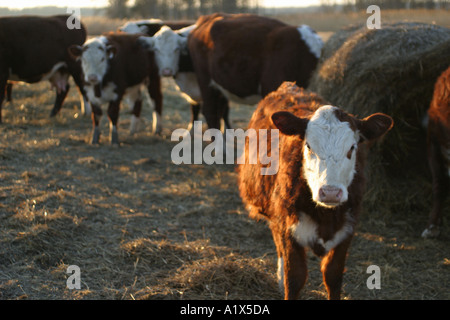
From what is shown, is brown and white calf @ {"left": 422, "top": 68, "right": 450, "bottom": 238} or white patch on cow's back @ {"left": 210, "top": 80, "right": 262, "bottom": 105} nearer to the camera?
brown and white calf @ {"left": 422, "top": 68, "right": 450, "bottom": 238}

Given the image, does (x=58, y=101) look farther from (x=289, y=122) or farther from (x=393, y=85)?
(x=289, y=122)

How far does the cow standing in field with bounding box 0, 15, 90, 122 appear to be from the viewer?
8.90 meters

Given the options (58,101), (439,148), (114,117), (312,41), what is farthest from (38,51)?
(439,148)

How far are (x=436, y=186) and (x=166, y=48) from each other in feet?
17.1

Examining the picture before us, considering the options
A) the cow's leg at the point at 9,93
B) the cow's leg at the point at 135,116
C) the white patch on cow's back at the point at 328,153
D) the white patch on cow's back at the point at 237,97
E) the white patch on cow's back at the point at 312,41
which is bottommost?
the cow's leg at the point at 135,116

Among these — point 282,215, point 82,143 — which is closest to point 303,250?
point 282,215

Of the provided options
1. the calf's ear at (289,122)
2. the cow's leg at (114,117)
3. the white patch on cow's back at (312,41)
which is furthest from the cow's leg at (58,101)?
the calf's ear at (289,122)

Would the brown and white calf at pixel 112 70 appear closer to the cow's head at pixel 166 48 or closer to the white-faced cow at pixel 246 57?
the cow's head at pixel 166 48

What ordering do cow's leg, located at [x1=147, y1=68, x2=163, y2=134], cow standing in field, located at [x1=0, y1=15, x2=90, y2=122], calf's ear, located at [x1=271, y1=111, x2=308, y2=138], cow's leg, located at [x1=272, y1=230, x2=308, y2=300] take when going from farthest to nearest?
cow's leg, located at [x1=147, y1=68, x2=163, y2=134], cow standing in field, located at [x1=0, y1=15, x2=90, y2=122], cow's leg, located at [x1=272, y1=230, x2=308, y2=300], calf's ear, located at [x1=271, y1=111, x2=308, y2=138]

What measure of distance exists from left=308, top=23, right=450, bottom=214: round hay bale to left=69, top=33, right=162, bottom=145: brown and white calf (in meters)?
3.50

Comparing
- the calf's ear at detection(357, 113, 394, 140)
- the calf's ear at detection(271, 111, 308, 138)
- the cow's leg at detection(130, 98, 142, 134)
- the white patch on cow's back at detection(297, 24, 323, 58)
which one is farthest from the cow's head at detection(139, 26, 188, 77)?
the calf's ear at detection(357, 113, 394, 140)

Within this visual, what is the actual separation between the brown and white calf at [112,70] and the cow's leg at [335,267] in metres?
5.37

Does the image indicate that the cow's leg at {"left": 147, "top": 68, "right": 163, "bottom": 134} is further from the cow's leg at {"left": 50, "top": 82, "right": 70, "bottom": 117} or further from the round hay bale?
the round hay bale

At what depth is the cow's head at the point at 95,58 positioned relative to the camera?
780 centimetres
